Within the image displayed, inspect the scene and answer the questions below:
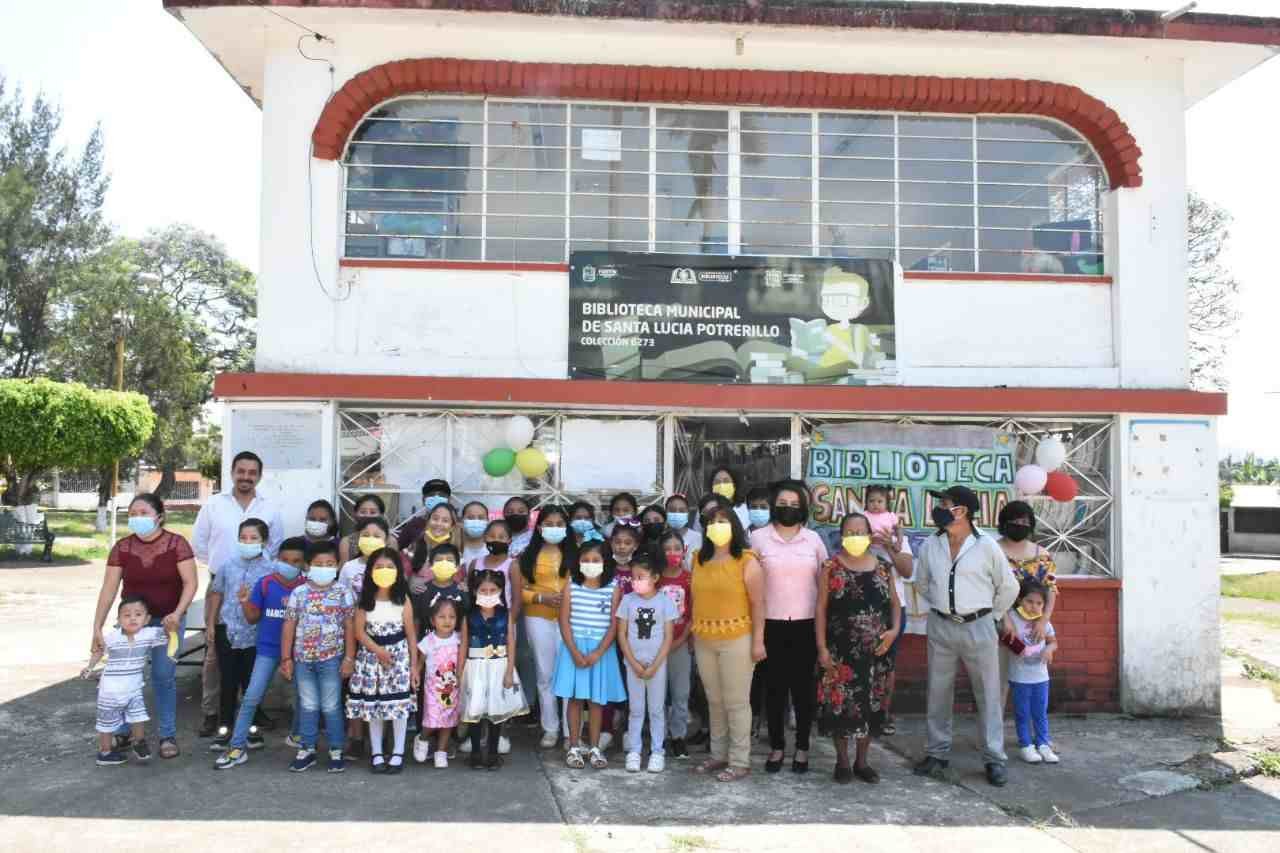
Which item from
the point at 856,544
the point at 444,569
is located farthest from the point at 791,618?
the point at 444,569

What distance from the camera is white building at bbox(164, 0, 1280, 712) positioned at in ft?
24.2

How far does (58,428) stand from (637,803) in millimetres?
16342

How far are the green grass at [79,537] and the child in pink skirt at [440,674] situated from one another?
276 inches

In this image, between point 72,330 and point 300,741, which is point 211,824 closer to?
point 300,741

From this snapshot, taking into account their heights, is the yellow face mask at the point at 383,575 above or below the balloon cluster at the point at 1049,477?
below

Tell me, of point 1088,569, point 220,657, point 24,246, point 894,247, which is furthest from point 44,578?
point 24,246

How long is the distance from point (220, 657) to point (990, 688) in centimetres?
487

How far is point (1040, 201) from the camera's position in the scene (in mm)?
8164

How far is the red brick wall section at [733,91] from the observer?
752cm

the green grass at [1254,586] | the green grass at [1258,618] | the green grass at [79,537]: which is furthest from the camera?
the green grass at [79,537]

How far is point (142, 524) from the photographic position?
19.1 feet

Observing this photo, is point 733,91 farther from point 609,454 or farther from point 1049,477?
point 1049,477

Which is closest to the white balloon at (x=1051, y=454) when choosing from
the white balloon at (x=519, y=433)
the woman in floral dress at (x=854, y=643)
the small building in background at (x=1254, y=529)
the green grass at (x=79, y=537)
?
the woman in floral dress at (x=854, y=643)

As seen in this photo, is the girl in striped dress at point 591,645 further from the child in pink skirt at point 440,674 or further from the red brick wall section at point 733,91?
the red brick wall section at point 733,91
